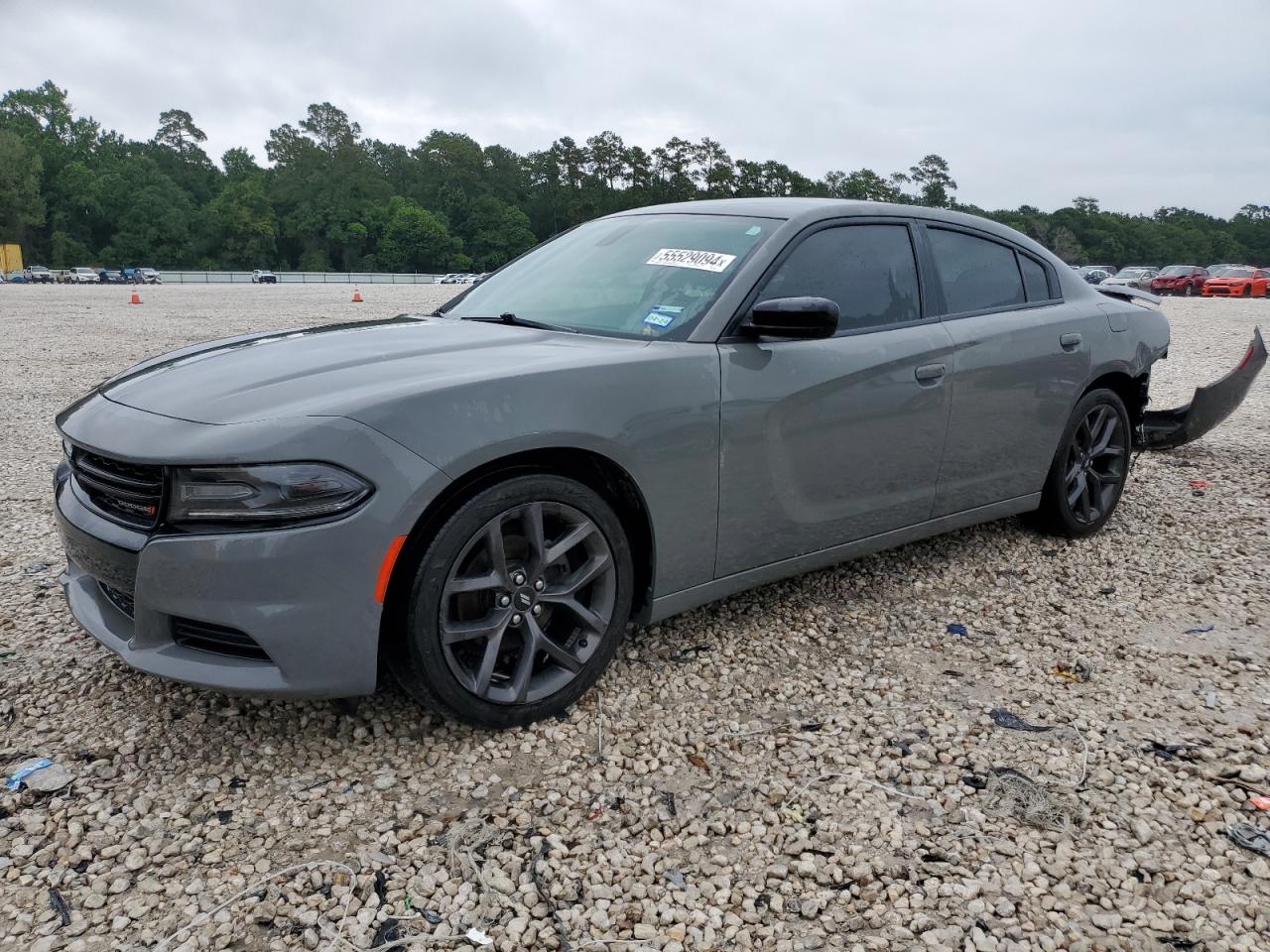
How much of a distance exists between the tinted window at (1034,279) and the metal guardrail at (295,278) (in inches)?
2811

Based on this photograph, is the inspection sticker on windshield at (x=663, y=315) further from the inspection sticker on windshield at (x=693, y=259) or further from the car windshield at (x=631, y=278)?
the inspection sticker on windshield at (x=693, y=259)

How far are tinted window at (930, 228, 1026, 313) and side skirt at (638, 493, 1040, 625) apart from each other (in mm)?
892

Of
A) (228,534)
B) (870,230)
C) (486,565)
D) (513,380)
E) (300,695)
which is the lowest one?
(300,695)

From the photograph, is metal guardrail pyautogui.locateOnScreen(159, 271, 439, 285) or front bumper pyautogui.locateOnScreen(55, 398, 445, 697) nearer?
front bumper pyautogui.locateOnScreen(55, 398, 445, 697)

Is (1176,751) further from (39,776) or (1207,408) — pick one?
(1207,408)

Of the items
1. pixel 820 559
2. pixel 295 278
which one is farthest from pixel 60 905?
pixel 295 278

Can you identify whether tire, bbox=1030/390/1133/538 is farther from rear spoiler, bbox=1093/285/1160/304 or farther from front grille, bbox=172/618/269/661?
front grille, bbox=172/618/269/661

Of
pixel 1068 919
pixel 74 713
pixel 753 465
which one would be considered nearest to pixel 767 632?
pixel 753 465

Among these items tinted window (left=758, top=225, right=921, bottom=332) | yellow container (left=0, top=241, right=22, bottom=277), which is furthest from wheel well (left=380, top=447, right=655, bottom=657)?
yellow container (left=0, top=241, right=22, bottom=277)

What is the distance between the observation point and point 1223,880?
2.25 m

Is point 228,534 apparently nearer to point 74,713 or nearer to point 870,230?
point 74,713

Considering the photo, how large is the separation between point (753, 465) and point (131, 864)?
2.07 meters

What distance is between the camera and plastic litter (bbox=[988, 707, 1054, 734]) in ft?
9.66

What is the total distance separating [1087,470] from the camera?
468cm
